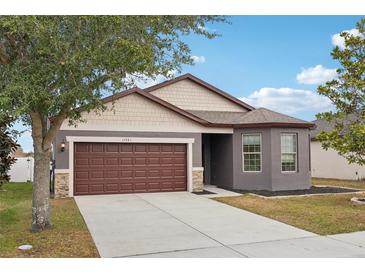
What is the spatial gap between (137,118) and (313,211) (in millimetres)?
7696

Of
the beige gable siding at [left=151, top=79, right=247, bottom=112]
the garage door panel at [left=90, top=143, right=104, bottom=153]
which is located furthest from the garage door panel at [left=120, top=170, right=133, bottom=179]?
the beige gable siding at [left=151, top=79, right=247, bottom=112]

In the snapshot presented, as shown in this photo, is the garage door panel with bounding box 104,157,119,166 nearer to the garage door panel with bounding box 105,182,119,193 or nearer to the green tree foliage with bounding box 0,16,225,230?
the garage door panel with bounding box 105,182,119,193

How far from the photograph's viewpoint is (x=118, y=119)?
47.3ft

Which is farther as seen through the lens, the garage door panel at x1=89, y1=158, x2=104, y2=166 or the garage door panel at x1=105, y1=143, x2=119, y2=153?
the garage door panel at x1=105, y1=143, x2=119, y2=153

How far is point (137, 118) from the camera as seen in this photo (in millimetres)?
14719

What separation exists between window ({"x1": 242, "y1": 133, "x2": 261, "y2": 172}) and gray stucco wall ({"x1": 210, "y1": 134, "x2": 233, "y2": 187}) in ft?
2.08

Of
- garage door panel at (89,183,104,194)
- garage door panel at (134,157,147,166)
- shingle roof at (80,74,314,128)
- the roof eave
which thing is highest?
shingle roof at (80,74,314,128)

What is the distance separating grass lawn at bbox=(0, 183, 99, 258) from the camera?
648 cm

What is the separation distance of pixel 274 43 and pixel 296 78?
5354 millimetres

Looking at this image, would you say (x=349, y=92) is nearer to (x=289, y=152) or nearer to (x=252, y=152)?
(x=289, y=152)

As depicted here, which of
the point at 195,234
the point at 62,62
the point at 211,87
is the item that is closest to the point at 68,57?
the point at 62,62

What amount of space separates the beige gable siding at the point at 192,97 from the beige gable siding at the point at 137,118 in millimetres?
3515
